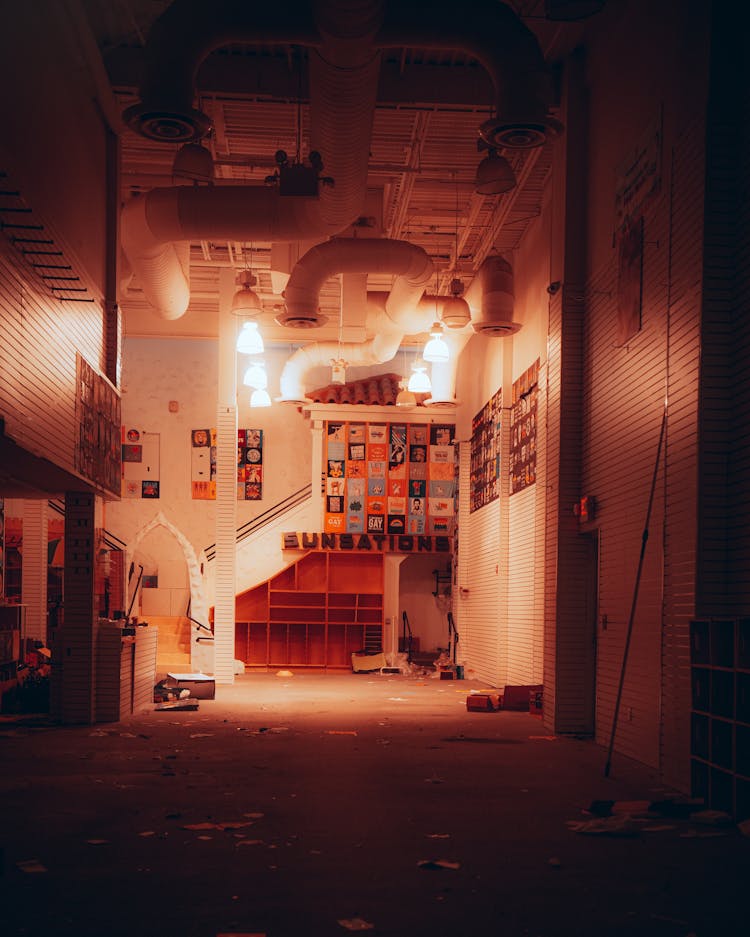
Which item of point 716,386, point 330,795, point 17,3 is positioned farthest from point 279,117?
point 330,795

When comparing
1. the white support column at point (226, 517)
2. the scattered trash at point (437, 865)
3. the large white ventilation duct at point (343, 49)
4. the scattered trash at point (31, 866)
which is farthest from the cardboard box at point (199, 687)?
the scattered trash at point (437, 865)

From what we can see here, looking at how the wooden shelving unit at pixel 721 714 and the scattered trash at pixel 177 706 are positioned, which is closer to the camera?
the wooden shelving unit at pixel 721 714

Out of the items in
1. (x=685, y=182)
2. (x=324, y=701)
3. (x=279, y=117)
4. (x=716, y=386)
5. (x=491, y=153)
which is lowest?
(x=324, y=701)

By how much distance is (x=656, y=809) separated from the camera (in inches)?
267

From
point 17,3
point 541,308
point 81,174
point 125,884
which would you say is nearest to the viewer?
point 125,884

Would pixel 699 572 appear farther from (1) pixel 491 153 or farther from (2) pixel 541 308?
(2) pixel 541 308

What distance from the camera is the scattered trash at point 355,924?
4363 millimetres

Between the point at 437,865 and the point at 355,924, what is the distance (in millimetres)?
1083

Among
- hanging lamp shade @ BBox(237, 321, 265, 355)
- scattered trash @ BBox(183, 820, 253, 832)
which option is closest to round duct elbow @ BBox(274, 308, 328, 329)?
hanging lamp shade @ BBox(237, 321, 265, 355)

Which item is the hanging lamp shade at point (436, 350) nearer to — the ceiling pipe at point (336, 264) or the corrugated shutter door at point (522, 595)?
the ceiling pipe at point (336, 264)

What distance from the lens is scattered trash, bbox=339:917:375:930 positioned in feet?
14.3

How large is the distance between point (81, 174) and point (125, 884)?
819 centimetres

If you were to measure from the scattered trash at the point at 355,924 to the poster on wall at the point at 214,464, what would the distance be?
61.8 ft

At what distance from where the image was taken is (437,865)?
5.41 metres
